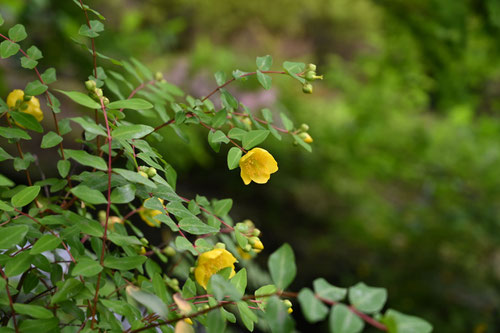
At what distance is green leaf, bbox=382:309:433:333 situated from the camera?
281 mm

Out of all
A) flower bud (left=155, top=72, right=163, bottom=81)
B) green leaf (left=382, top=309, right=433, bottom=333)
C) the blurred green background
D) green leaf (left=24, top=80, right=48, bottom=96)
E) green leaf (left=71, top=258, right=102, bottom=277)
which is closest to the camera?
green leaf (left=382, top=309, right=433, bottom=333)

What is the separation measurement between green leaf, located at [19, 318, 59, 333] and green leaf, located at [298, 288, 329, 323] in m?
0.25

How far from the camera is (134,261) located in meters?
0.42

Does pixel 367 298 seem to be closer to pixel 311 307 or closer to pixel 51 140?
pixel 311 307

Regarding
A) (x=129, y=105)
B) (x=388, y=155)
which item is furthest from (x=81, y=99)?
(x=388, y=155)

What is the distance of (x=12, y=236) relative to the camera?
395 mm

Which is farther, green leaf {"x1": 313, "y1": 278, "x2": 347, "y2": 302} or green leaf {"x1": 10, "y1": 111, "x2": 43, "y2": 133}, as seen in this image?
green leaf {"x1": 10, "y1": 111, "x2": 43, "y2": 133}

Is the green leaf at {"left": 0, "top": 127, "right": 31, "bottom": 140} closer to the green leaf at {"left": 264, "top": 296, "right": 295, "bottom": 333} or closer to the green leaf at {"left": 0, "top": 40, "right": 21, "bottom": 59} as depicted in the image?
the green leaf at {"left": 0, "top": 40, "right": 21, "bottom": 59}

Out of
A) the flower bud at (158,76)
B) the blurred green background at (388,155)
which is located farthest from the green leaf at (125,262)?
the blurred green background at (388,155)

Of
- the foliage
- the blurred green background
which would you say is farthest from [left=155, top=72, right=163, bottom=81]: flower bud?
the blurred green background

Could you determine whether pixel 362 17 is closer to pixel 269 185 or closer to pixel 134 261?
pixel 269 185

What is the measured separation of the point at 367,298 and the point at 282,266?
0.22ft

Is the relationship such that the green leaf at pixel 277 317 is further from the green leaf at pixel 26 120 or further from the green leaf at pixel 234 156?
the green leaf at pixel 26 120

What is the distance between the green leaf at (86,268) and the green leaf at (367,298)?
23 cm
